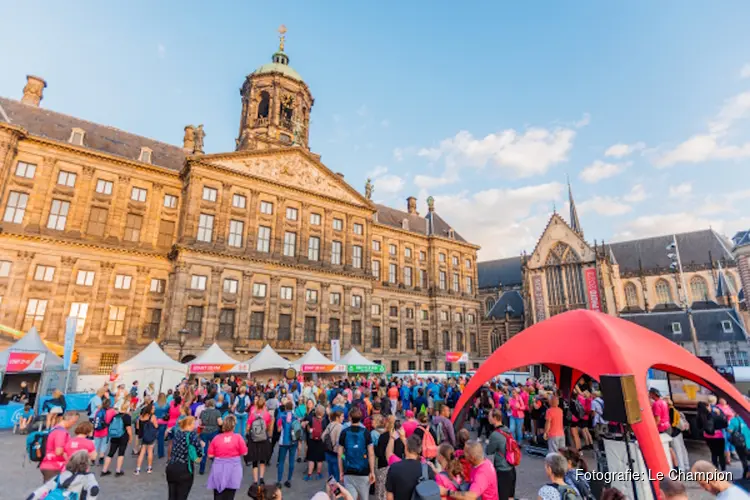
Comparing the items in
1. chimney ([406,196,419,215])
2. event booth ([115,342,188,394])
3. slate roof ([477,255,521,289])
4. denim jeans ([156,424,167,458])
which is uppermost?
chimney ([406,196,419,215])

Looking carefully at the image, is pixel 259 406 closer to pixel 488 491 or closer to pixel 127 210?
pixel 488 491

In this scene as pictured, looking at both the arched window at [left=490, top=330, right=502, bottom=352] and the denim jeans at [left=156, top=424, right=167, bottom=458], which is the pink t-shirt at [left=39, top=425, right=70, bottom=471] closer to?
the denim jeans at [left=156, top=424, right=167, bottom=458]

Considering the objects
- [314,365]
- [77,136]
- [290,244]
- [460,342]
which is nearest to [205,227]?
[290,244]

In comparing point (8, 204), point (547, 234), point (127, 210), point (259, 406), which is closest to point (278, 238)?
point (127, 210)

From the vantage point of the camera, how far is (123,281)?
29.2 m

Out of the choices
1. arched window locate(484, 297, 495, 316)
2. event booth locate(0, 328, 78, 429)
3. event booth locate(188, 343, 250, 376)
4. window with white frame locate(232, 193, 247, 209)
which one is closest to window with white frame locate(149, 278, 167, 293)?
window with white frame locate(232, 193, 247, 209)

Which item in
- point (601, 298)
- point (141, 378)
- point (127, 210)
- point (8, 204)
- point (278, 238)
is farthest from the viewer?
point (601, 298)

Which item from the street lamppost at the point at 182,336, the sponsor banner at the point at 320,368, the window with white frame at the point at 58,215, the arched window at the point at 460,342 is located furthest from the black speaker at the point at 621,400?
the arched window at the point at 460,342

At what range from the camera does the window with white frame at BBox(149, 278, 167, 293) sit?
99.2 feet

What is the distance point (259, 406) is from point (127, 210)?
28.4m

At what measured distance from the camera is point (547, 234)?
188 ft

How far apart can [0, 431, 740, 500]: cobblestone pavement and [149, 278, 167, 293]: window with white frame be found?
63.9ft

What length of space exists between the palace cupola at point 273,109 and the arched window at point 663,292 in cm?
5509

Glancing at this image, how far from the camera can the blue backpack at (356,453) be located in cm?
665
